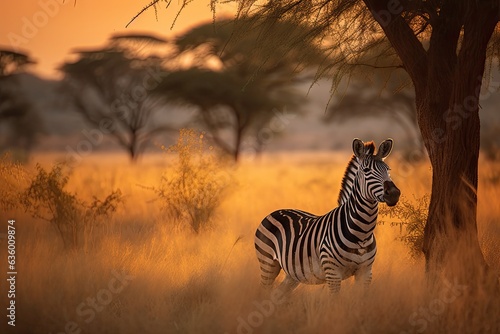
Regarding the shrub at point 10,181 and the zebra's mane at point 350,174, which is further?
the shrub at point 10,181

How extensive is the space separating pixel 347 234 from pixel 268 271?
1.24 meters

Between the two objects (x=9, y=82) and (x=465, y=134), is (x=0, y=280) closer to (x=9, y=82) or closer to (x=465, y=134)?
(x=465, y=134)

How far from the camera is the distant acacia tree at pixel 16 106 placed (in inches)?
1014

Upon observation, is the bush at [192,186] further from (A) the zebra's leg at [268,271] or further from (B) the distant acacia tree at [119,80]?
(B) the distant acacia tree at [119,80]

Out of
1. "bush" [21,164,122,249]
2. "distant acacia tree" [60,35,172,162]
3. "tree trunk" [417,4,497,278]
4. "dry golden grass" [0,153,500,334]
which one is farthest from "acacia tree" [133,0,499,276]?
"distant acacia tree" [60,35,172,162]

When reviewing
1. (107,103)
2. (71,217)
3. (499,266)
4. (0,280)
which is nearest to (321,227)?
(499,266)

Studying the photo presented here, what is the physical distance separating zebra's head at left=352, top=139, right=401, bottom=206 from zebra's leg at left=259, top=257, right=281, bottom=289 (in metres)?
1.45

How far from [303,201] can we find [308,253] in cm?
695

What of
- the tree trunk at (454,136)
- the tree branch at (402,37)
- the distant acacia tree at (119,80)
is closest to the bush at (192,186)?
the tree branch at (402,37)

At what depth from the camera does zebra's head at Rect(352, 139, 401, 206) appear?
17.3 feet

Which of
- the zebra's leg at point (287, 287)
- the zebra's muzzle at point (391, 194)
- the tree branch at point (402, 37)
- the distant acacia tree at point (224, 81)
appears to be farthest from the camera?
the distant acacia tree at point (224, 81)

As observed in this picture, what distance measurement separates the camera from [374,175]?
5.46 meters

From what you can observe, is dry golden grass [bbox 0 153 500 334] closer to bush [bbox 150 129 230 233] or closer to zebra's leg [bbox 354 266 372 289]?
zebra's leg [bbox 354 266 372 289]

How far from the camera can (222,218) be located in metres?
11.5
